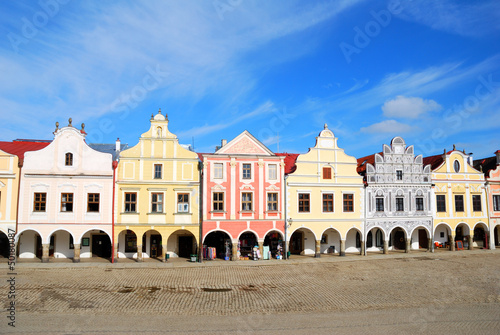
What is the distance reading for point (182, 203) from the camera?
3075 cm

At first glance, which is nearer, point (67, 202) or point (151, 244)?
point (67, 202)

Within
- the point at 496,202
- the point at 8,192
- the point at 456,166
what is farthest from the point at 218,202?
the point at 496,202

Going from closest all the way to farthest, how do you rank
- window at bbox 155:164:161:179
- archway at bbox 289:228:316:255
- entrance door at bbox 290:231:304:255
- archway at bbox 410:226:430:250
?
1. window at bbox 155:164:161:179
2. archway at bbox 289:228:316:255
3. entrance door at bbox 290:231:304:255
4. archway at bbox 410:226:430:250

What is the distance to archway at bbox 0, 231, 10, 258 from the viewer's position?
101 feet

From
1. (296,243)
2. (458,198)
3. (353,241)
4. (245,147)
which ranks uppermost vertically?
(245,147)

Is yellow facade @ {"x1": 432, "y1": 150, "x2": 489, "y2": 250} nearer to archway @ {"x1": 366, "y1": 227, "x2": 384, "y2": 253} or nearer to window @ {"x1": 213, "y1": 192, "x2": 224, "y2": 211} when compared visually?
archway @ {"x1": 366, "y1": 227, "x2": 384, "y2": 253}

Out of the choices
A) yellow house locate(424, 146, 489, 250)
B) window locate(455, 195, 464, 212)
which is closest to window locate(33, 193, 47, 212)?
yellow house locate(424, 146, 489, 250)

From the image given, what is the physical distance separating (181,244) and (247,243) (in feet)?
19.3

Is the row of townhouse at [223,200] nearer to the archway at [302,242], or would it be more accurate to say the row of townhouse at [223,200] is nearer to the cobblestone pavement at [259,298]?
the archway at [302,242]

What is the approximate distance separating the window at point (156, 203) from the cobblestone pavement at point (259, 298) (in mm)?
4839

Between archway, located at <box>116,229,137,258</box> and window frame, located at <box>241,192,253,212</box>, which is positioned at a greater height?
window frame, located at <box>241,192,253,212</box>

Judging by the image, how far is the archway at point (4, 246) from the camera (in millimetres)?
30733

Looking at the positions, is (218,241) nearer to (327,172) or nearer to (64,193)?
Result: (327,172)

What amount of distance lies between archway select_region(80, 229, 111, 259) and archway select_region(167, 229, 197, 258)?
204 inches
